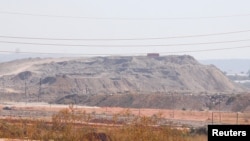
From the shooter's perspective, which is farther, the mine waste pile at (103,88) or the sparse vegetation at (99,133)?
the mine waste pile at (103,88)

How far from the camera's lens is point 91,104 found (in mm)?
128125

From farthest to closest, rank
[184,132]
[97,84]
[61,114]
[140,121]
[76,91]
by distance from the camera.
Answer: [97,84], [76,91], [61,114], [184,132], [140,121]

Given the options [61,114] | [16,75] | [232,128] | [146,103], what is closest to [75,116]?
[61,114]

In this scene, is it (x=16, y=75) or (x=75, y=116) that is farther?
(x=16, y=75)

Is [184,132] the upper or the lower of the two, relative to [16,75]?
lower

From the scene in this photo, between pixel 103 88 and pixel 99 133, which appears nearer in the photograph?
pixel 99 133

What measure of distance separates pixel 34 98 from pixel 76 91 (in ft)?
59.7

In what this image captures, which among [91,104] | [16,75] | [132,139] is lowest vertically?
[132,139]

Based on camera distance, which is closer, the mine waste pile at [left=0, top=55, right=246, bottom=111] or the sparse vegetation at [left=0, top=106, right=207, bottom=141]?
the sparse vegetation at [left=0, top=106, right=207, bottom=141]

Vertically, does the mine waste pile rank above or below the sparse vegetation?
above

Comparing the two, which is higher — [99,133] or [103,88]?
[103,88]

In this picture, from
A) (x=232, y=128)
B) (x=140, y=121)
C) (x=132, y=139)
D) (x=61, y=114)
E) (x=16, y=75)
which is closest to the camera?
(x=232, y=128)

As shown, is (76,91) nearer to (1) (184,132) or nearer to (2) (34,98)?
(2) (34,98)

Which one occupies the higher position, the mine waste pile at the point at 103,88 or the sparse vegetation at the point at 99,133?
the mine waste pile at the point at 103,88
